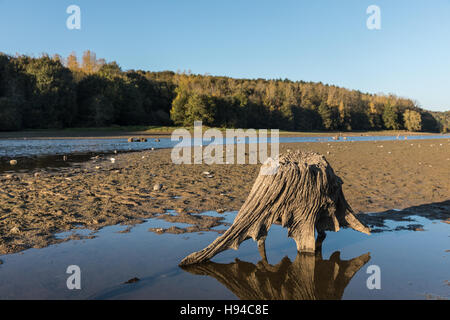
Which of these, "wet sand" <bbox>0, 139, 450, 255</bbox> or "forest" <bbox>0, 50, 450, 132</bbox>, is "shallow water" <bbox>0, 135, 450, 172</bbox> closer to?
"wet sand" <bbox>0, 139, 450, 255</bbox>

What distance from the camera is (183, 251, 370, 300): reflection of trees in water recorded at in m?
3.89

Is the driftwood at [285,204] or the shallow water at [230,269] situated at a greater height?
the driftwood at [285,204]

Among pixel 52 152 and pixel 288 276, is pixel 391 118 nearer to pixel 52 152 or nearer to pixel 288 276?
pixel 52 152

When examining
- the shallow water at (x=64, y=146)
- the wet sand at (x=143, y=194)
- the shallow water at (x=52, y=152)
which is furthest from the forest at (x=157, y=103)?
the wet sand at (x=143, y=194)

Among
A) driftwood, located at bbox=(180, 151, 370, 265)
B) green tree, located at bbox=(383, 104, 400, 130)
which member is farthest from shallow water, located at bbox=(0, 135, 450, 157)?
green tree, located at bbox=(383, 104, 400, 130)

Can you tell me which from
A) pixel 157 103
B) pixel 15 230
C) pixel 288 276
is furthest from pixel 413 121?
pixel 15 230

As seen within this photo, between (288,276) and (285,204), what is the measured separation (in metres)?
1.04

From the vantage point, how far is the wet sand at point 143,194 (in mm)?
6402

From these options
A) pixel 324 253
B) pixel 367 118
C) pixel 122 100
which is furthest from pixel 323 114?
pixel 324 253

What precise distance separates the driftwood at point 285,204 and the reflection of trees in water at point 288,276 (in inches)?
10.5

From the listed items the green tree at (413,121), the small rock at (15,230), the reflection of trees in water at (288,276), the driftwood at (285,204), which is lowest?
the reflection of trees in water at (288,276)

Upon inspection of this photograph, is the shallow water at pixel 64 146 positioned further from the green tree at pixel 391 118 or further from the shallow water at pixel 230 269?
the green tree at pixel 391 118

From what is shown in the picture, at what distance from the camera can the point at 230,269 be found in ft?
14.9
